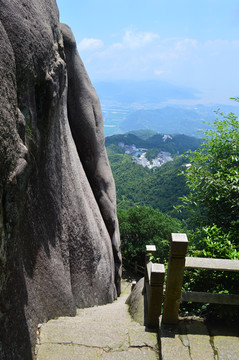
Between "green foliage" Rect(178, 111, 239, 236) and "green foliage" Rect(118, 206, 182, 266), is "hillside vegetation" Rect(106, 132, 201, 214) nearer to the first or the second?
"green foliage" Rect(118, 206, 182, 266)

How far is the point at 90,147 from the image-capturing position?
8898 millimetres

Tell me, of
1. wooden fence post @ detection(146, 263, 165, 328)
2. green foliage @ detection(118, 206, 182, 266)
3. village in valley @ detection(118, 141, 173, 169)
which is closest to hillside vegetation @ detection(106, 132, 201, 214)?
green foliage @ detection(118, 206, 182, 266)

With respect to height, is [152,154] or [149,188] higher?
[149,188]

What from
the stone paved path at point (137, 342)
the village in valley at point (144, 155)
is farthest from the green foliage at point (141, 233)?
the village in valley at point (144, 155)

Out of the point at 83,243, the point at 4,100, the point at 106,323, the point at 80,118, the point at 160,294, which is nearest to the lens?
the point at 4,100

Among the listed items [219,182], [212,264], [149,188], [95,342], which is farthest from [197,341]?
[149,188]

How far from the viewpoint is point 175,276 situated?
358 cm

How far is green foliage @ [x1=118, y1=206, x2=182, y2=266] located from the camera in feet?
58.2

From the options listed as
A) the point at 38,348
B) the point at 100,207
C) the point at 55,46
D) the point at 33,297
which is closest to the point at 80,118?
the point at 100,207

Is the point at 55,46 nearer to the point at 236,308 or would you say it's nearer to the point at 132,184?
the point at 236,308

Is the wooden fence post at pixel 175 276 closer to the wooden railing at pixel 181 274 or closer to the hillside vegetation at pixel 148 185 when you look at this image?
the wooden railing at pixel 181 274

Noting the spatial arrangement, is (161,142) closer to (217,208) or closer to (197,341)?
(217,208)

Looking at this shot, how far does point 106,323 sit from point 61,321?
0.71 m

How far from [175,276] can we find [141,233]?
15.0 m
